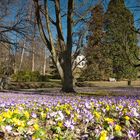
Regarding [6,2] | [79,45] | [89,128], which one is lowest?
[89,128]

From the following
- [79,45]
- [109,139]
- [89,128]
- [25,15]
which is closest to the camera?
[109,139]

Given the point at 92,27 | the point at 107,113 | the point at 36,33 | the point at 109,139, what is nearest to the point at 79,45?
the point at 92,27

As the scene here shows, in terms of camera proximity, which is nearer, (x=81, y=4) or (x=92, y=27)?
(x=81, y=4)

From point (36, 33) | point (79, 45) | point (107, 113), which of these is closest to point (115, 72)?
point (79, 45)

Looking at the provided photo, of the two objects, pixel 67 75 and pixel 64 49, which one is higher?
pixel 64 49

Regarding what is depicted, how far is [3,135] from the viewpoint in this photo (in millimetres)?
3291

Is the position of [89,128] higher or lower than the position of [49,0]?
lower

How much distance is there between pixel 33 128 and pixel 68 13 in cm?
1835

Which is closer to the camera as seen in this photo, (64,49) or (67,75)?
(67,75)

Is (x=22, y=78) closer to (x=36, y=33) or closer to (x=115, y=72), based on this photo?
(x=115, y=72)

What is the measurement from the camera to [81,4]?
22891 mm

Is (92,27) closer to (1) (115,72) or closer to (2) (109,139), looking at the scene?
(1) (115,72)

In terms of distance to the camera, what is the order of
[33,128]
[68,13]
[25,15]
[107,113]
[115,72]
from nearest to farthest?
1. [33,128]
2. [107,113]
3. [68,13]
4. [25,15]
5. [115,72]

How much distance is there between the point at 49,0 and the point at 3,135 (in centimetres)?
1898
